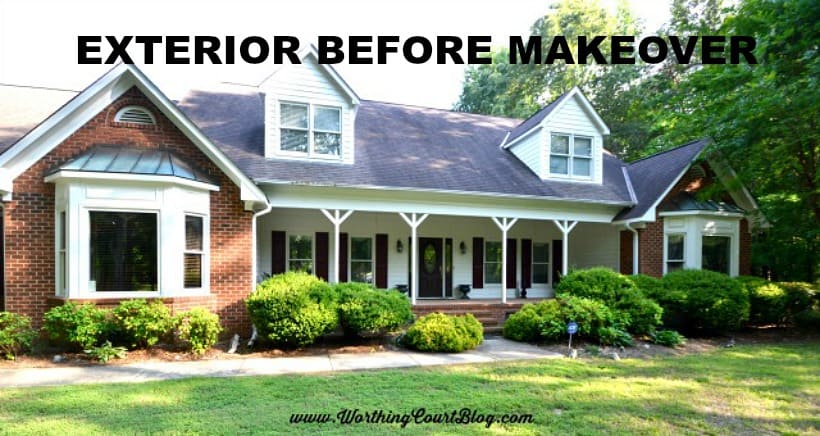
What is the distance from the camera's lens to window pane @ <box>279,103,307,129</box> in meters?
11.5

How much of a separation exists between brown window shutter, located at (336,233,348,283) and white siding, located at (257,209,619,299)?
20cm

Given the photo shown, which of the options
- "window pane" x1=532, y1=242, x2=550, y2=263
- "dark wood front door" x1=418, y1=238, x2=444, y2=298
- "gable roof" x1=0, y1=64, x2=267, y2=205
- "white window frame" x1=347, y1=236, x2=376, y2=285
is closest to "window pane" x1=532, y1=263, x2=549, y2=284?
"window pane" x1=532, y1=242, x2=550, y2=263

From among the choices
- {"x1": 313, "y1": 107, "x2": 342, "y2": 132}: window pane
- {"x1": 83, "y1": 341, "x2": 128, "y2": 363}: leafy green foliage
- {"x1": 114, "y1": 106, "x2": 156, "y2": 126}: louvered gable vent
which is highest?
{"x1": 313, "y1": 107, "x2": 342, "y2": 132}: window pane

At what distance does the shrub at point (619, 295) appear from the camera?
1027cm

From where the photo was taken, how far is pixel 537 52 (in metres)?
26.3

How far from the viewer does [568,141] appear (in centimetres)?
1434

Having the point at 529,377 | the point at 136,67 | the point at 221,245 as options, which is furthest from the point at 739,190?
the point at 136,67

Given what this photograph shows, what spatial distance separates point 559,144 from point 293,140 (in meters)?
8.23

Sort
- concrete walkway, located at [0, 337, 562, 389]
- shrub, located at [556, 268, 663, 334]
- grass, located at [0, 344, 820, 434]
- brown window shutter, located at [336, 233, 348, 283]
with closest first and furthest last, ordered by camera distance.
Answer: grass, located at [0, 344, 820, 434] < concrete walkway, located at [0, 337, 562, 389] < shrub, located at [556, 268, 663, 334] < brown window shutter, located at [336, 233, 348, 283]

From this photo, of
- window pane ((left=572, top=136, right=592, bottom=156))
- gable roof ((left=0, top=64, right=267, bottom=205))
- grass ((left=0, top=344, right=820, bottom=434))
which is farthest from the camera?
window pane ((left=572, top=136, right=592, bottom=156))

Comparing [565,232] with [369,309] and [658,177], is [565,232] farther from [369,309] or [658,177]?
[369,309]

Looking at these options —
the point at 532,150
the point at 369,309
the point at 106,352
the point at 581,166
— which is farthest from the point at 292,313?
the point at 581,166

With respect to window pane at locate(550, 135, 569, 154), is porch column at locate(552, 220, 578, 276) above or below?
below

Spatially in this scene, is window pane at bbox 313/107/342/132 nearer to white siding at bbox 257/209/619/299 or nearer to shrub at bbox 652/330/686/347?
white siding at bbox 257/209/619/299
